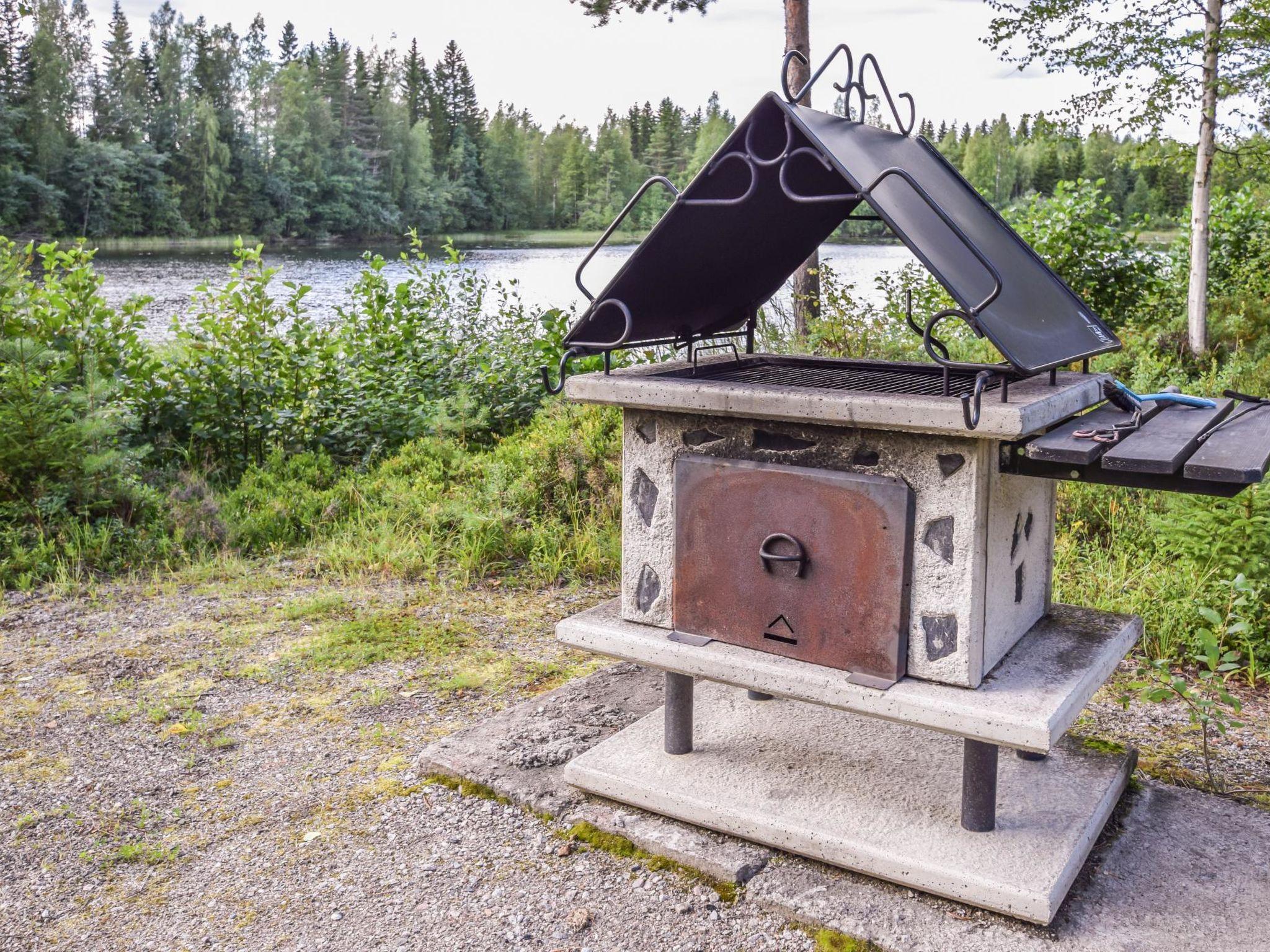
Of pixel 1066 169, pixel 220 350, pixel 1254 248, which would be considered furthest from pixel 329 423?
pixel 1066 169

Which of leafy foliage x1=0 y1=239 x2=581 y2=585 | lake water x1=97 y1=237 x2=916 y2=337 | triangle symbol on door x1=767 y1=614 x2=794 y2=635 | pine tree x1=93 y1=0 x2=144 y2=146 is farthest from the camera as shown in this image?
pine tree x1=93 y1=0 x2=144 y2=146

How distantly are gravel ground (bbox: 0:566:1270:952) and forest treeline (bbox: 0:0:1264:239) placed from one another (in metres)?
19.3

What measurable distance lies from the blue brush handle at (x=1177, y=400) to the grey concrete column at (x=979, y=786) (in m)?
1.00

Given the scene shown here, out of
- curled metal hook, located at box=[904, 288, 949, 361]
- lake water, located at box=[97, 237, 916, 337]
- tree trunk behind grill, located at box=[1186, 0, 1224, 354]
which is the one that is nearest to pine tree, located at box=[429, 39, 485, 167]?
lake water, located at box=[97, 237, 916, 337]

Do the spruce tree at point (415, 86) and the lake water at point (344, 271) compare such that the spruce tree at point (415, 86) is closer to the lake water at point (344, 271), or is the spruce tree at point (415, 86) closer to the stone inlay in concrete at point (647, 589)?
the lake water at point (344, 271)

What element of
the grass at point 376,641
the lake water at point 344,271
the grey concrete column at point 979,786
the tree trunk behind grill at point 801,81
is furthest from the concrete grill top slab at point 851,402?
the tree trunk behind grill at point 801,81

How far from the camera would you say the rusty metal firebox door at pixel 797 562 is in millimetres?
2422

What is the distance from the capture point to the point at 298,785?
313cm

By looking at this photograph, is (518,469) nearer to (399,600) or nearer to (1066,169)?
(399,600)

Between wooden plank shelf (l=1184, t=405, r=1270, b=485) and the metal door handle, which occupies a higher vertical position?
wooden plank shelf (l=1184, t=405, r=1270, b=485)

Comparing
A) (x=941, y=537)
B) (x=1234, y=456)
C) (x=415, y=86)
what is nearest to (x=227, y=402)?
(x=941, y=537)

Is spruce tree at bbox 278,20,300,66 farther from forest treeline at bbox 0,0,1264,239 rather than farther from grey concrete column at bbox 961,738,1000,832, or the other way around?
grey concrete column at bbox 961,738,1000,832

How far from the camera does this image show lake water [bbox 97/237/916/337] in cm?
912

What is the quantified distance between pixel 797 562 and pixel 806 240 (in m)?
1.12
